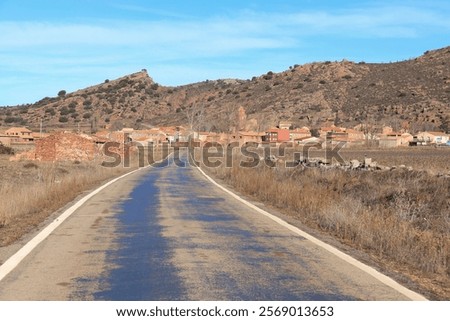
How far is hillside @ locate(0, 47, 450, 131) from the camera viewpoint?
95562 millimetres

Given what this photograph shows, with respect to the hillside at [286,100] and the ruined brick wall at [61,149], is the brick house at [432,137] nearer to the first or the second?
the hillside at [286,100]

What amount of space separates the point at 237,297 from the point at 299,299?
2.16ft

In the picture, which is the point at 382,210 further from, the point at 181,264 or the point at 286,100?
the point at 286,100

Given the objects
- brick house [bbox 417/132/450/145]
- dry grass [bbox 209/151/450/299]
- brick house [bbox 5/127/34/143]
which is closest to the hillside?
brick house [bbox 417/132/450/145]

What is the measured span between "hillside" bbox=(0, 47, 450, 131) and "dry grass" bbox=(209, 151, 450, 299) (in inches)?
2533

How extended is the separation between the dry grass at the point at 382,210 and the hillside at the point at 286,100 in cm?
6435

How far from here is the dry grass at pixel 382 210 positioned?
9.13 metres

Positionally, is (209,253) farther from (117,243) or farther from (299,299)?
(299,299)

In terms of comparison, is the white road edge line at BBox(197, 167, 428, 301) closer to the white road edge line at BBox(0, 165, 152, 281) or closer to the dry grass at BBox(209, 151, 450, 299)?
the dry grass at BBox(209, 151, 450, 299)

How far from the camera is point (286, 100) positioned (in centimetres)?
11506

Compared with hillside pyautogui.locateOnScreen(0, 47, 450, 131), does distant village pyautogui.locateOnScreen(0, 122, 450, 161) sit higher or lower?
lower

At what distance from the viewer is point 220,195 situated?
19.5 meters

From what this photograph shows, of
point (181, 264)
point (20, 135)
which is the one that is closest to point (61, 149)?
point (181, 264)

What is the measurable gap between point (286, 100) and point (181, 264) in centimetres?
10826
